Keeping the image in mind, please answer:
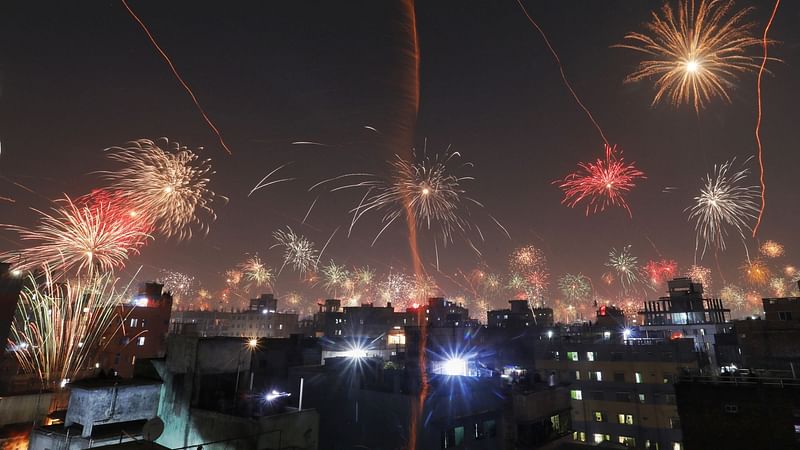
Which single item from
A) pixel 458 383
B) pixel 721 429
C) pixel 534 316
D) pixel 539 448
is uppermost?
pixel 534 316

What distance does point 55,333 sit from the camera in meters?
50.5

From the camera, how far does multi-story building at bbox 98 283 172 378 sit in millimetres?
65188

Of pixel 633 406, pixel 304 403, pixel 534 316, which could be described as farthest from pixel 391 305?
pixel 304 403

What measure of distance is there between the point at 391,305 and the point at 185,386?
93.2 meters

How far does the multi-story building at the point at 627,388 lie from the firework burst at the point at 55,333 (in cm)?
5741

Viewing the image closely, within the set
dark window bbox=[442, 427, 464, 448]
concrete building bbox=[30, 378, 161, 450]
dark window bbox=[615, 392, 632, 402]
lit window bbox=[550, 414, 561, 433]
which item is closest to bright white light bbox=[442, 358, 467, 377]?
lit window bbox=[550, 414, 561, 433]

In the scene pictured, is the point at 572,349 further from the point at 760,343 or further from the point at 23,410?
the point at 23,410

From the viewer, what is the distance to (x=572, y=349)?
2547 inches

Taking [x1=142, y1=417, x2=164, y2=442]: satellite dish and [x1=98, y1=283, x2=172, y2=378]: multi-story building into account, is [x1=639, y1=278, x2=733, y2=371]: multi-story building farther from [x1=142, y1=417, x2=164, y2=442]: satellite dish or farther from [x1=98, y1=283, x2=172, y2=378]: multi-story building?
[x1=98, y1=283, x2=172, y2=378]: multi-story building

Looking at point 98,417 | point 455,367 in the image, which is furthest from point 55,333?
point 455,367

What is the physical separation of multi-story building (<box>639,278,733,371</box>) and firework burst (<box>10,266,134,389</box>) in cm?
9065

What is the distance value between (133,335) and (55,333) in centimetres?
1793

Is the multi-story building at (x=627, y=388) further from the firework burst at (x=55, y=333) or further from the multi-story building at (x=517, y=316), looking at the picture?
the firework burst at (x=55, y=333)

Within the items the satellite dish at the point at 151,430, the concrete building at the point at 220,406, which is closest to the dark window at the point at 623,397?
the concrete building at the point at 220,406
